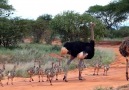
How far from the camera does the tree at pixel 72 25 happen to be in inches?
1133

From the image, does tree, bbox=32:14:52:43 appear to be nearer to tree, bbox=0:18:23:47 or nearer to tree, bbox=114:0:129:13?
tree, bbox=0:18:23:47

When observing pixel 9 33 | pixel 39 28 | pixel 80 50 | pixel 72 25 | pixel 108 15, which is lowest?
pixel 80 50

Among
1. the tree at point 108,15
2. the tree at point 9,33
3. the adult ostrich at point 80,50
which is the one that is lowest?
the adult ostrich at point 80,50

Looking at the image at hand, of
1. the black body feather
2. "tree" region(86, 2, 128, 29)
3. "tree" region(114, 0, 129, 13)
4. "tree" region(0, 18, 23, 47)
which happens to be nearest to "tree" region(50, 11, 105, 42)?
"tree" region(0, 18, 23, 47)

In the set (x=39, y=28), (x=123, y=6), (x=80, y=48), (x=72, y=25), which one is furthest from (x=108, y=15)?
(x=80, y=48)

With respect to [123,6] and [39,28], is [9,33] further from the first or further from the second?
[123,6]

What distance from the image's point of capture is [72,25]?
28953 mm

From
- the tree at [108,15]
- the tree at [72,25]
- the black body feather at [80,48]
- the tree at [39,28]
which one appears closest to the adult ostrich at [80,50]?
the black body feather at [80,48]

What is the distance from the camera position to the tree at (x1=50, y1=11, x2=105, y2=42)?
94.4 ft

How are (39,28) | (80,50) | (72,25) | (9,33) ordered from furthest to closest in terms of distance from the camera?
(39,28) → (9,33) → (72,25) → (80,50)

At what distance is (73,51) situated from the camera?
1491 cm

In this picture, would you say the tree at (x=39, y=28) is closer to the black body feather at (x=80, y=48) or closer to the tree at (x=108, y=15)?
the tree at (x=108, y=15)

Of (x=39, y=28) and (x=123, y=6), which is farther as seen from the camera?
(x=123, y=6)

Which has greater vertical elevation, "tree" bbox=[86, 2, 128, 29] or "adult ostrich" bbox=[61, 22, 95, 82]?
"tree" bbox=[86, 2, 128, 29]
